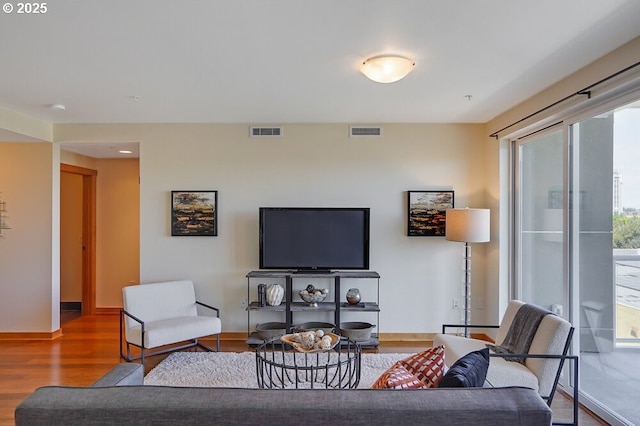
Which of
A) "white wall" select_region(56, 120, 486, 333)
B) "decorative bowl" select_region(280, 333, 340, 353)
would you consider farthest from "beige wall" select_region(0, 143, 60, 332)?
"decorative bowl" select_region(280, 333, 340, 353)

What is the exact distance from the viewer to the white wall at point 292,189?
457 cm

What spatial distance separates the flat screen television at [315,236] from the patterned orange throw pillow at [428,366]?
2502mm

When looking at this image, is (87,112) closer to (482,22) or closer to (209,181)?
(209,181)

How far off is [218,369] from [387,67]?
3.09m

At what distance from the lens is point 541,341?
8.27 feet

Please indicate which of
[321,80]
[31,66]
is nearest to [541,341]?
[321,80]

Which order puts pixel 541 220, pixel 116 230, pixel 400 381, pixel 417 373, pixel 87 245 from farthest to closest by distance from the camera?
pixel 116 230 → pixel 87 245 → pixel 541 220 → pixel 417 373 → pixel 400 381

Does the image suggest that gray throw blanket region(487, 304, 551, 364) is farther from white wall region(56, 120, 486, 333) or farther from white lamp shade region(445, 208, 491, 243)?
white wall region(56, 120, 486, 333)

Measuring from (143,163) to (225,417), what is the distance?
160 inches

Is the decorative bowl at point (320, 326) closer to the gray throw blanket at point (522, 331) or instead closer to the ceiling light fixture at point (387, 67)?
the gray throw blanket at point (522, 331)

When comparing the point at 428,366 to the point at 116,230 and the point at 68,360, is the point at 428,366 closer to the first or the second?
the point at 68,360

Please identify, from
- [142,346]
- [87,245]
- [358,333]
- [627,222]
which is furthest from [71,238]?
[627,222]

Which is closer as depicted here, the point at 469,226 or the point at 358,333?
the point at 469,226

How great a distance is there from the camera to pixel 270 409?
48.3 inches
